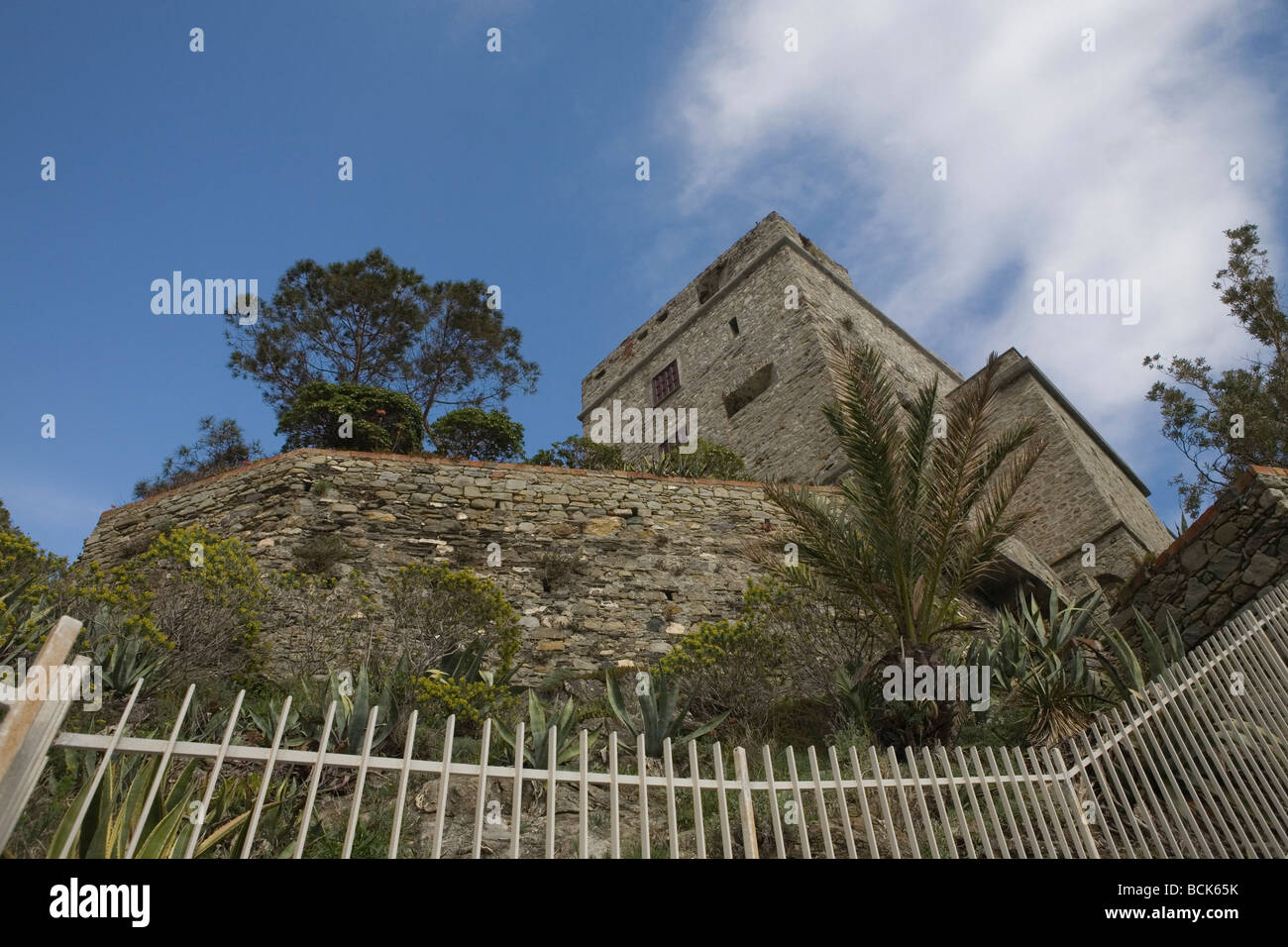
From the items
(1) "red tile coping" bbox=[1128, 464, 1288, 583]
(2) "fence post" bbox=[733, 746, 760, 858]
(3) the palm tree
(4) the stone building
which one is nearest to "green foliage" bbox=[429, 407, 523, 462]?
(4) the stone building

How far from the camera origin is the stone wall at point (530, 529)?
911 cm

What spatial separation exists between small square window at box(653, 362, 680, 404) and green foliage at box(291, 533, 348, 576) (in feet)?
41.6

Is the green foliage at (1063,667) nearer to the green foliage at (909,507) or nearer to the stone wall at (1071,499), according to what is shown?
the green foliage at (909,507)

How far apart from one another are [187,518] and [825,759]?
7.91 m

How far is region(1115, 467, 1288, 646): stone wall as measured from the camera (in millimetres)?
6930

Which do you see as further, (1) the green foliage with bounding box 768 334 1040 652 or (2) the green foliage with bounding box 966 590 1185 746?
(1) the green foliage with bounding box 768 334 1040 652

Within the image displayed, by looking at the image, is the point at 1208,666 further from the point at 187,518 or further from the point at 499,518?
the point at 187,518

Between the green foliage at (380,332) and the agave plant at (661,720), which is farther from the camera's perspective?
the green foliage at (380,332)

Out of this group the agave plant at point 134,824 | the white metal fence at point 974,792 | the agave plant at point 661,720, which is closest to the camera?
the agave plant at point 134,824

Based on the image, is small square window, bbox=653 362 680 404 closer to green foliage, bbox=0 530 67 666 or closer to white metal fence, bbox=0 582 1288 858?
green foliage, bbox=0 530 67 666

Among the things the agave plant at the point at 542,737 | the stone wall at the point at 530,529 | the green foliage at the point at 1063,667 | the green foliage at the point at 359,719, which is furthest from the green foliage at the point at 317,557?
the green foliage at the point at 1063,667

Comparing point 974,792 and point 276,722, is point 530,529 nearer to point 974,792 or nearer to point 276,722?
point 276,722

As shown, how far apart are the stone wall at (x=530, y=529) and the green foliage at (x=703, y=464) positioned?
197 cm
